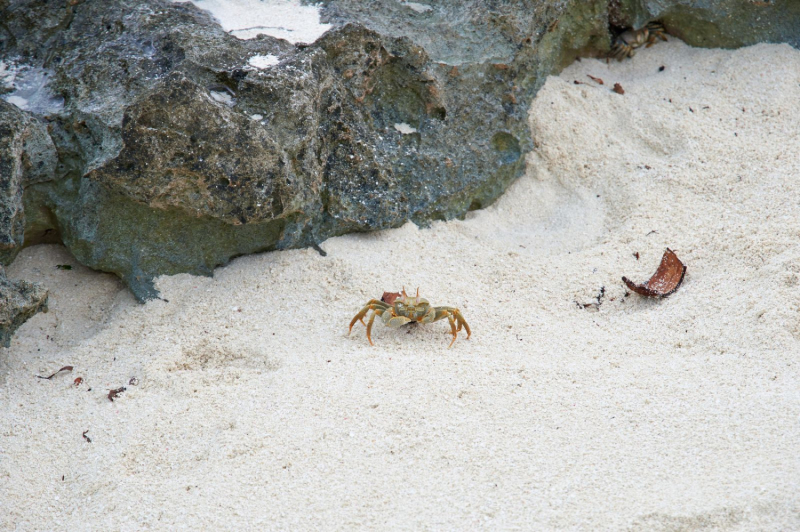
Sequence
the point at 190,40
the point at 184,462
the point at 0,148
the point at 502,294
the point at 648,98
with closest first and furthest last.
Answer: the point at 184,462, the point at 0,148, the point at 190,40, the point at 502,294, the point at 648,98

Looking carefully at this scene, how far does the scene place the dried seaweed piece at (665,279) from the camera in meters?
3.69

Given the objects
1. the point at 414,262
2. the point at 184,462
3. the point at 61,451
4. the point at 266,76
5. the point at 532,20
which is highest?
the point at 532,20

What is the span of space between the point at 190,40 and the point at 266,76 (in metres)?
0.47

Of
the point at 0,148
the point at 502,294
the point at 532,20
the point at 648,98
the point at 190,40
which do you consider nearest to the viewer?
the point at 0,148

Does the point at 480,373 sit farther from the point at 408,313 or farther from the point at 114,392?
the point at 114,392

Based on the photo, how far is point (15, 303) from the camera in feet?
10.6

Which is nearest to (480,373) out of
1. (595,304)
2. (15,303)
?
(595,304)

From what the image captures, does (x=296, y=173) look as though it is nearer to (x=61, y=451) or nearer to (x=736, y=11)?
(x=61, y=451)

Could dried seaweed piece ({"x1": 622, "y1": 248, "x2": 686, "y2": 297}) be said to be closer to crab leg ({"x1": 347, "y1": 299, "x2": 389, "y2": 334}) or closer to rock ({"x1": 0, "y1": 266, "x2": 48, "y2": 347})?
crab leg ({"x1": 347, "y1": 299, "x2": 389, "y2": 334})

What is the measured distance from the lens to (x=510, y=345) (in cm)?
345

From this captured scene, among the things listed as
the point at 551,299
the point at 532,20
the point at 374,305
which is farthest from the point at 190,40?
the point at 551,299

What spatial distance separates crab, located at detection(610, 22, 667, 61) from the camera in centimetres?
531

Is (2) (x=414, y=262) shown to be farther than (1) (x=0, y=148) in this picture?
Yes

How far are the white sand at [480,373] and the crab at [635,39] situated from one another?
Result: 32.9 inches
